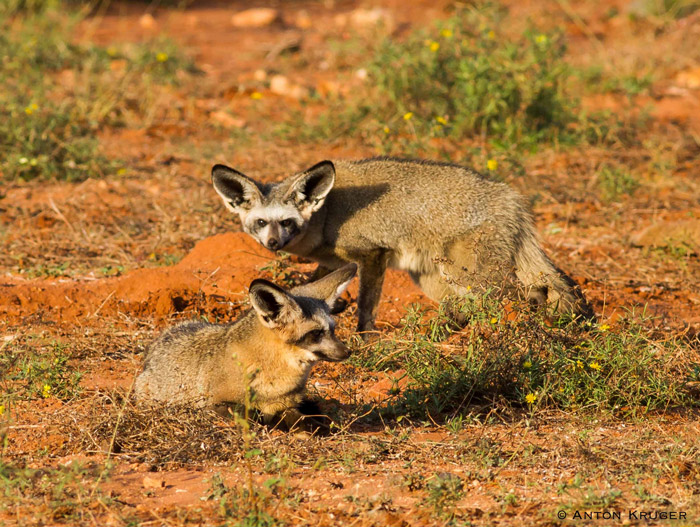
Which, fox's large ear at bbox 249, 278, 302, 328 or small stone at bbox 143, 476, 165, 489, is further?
fox's large ear at bbox 249, 278, 302, 328

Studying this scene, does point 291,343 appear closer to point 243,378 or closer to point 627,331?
point 243,378

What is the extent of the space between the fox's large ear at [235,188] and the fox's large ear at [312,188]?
0.30 meters

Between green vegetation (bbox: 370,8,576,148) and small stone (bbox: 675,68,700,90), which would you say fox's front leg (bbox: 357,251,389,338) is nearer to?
green vegetation (bbox: 370,8,576,148)

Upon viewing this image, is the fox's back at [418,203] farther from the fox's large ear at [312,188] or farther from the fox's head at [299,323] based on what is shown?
the fox's head at [299,323]

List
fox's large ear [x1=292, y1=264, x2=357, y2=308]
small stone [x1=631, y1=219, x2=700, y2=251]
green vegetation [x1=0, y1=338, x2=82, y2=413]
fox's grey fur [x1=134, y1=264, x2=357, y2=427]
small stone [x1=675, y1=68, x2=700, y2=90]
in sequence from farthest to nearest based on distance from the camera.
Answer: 1. small stone [x1=675, y1=68, x2=700, y2=90]
2. small stone [x1=631, y1=219, x2=700, y2=251]
3. green vegetation [x1=0, y1=338, x2=82, y2=413]
4. fox's large ear [x1=292, y1=264, x2=357, y2=308]
5. fox's grey fur [x1=134, y1=264, x2=357, y2=427]

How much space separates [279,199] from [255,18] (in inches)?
462

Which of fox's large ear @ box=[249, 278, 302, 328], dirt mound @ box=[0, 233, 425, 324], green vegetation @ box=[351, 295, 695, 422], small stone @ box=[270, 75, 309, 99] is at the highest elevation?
fox's large ear @ box=[249, 278, 302, 328]

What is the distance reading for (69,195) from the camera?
32.4 feet

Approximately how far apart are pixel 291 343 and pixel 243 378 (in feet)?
1.18

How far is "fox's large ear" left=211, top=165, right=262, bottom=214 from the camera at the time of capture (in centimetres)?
724

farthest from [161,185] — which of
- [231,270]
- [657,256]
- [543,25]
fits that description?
[543,25]

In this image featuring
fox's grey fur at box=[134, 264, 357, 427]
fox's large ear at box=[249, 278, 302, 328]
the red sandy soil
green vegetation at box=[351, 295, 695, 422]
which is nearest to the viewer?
the red sandy soil

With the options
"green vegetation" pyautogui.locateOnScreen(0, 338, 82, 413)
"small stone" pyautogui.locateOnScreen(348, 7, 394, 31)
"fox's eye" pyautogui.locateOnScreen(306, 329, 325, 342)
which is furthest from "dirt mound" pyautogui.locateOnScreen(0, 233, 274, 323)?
"small stone" pyautogui.locateOnScreen(348, 7, 394, 31)

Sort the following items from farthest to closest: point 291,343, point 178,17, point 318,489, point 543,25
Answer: point 178,17 < point 543,25 < point 291,343 < point 318,489
